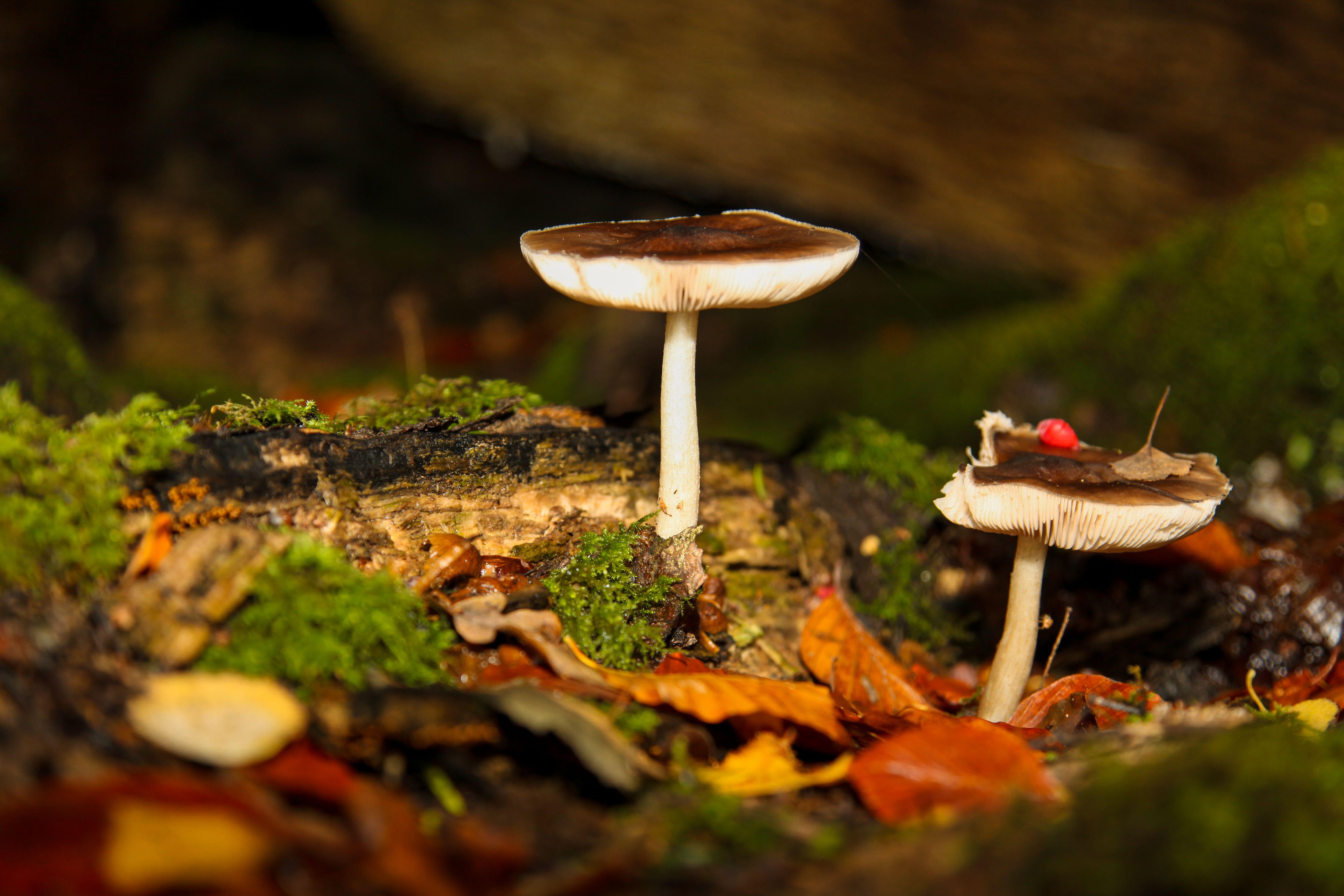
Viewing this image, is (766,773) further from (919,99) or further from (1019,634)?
(919,99)

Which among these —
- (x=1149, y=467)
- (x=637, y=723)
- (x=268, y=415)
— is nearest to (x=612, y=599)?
(x=637, y=723)

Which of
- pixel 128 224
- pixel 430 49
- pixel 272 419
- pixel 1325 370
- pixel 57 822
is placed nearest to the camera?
pixel 57 822

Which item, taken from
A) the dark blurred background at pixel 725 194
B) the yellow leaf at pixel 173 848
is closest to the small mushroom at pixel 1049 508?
the dark blurred background at pixel 725 194

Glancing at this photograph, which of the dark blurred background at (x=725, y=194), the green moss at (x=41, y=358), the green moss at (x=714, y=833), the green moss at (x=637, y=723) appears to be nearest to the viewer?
the green moss at (x=714, y=833)

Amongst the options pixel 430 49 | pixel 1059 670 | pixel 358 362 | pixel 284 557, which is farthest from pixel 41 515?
pixel 430 49

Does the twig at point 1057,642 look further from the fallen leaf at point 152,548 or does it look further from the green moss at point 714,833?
the fallen leaf at point 152,548

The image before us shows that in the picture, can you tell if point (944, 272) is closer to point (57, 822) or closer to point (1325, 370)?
point (1325, 370)

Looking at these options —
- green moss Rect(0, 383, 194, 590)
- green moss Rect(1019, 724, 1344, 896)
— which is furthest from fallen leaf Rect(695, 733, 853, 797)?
green moss Rect(0, 383, 194, 590)

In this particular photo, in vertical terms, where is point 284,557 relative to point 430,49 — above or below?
below
